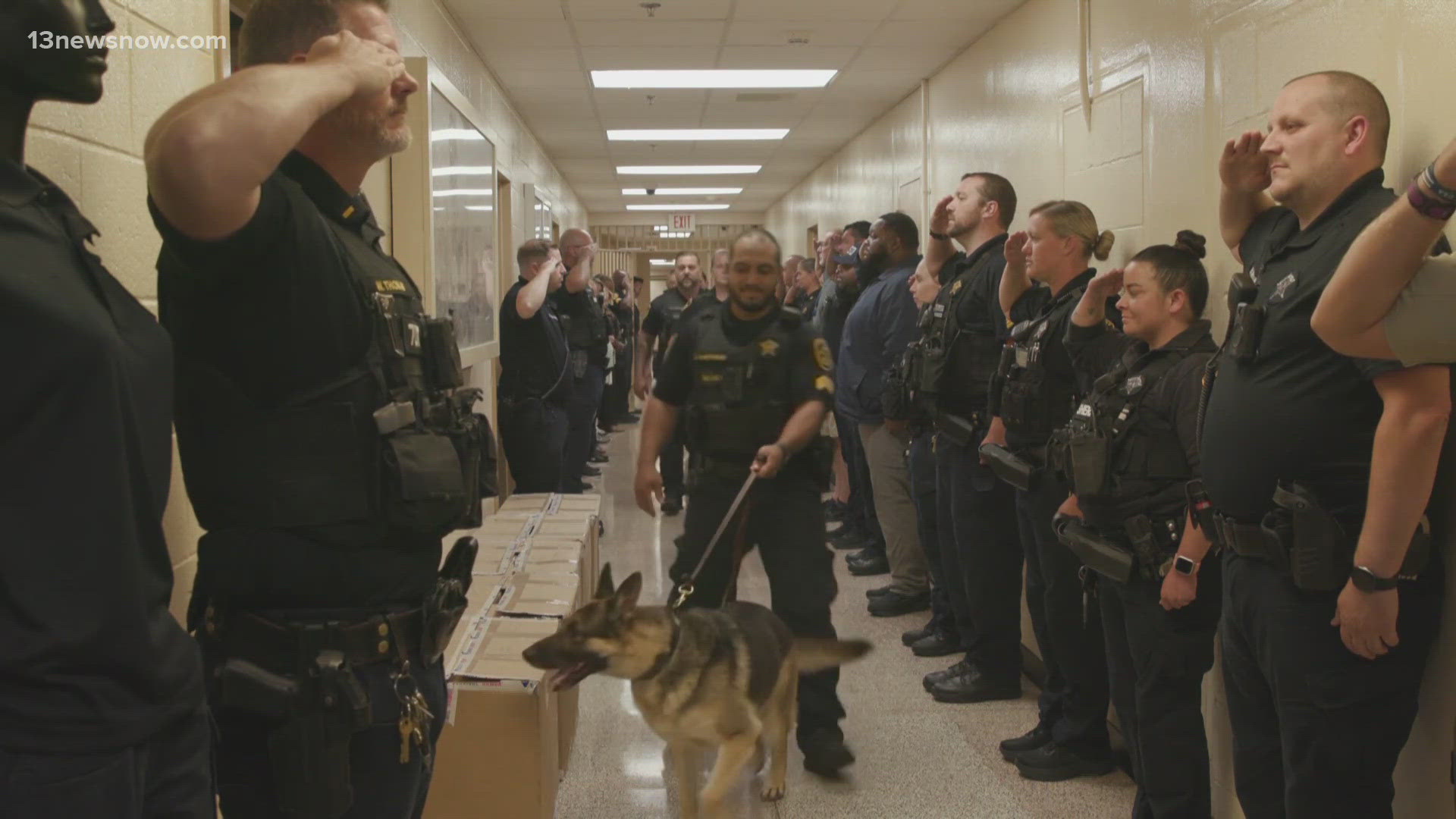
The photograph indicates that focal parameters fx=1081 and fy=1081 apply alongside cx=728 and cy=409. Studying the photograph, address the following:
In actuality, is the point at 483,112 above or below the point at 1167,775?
above

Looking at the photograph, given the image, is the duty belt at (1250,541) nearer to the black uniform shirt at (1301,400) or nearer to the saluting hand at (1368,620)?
the black uniform shirt at (1301,400)

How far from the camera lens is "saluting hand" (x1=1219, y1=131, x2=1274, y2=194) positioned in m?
2.58

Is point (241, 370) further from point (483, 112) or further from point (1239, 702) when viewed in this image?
point (483, 112)

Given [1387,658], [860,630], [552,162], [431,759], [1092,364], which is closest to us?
[431,759]

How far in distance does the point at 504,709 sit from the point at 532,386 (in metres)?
3.27

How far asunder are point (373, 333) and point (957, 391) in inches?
120

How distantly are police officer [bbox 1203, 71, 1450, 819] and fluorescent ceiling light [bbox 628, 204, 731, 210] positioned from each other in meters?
15.3

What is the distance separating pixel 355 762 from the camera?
4.76 feet

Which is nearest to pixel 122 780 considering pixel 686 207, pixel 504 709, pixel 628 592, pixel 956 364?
pixel 628 592

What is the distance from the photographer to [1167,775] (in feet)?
8.79

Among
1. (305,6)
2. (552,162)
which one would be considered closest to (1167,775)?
(305,6)

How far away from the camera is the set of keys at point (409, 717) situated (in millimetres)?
1457

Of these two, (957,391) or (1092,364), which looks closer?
(1092,364)

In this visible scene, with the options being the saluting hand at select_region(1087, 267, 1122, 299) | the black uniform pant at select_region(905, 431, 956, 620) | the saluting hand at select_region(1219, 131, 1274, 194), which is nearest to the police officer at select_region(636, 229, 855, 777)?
the saluting hand at select_region(1087, 267, 1122, 299)
